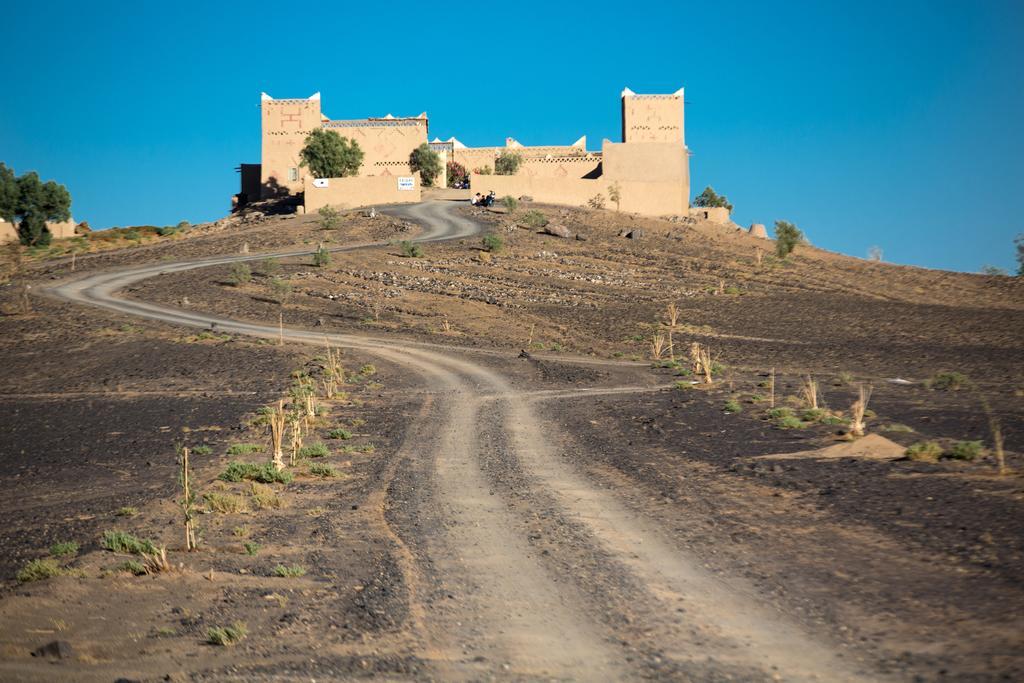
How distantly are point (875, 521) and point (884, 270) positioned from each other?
170ft

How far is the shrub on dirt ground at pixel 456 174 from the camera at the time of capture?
81.6m

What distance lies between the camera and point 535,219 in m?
59.8

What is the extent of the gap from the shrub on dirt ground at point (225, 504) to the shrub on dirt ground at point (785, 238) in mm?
51764

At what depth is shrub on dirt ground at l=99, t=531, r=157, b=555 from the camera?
9.55m

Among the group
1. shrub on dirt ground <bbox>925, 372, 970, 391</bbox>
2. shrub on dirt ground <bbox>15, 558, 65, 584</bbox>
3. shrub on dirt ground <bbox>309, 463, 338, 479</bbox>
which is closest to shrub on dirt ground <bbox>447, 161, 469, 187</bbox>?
shrub on dirt ground <bbox>925, 372, 970, 391</bbox>

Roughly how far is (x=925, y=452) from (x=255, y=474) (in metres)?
10.4

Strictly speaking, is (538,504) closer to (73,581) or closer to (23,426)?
(73,581)

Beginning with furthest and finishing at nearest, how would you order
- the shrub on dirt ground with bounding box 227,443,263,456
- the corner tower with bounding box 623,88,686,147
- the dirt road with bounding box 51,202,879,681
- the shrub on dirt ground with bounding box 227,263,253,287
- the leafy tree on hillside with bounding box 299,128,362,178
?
the corner tower with bounding box 623,88,686,147 → the leafy tree on hillside with bounding box 299,128,362,178 → the shrub on dirt ground with bounding box 227,263,253,287 → the shrub on dirt ground with bounding box 227,443,263,456 → the dirt road with bounding box 51,202,879,681

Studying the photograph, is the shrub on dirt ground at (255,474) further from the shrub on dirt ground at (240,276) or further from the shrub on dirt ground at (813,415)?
the shrub on dirt ground at (240,276)

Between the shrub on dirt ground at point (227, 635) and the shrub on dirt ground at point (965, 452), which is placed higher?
the shrub on dirt ground at point (965, 452)

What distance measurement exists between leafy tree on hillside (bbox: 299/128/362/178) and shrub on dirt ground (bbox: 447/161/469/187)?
37.3ft

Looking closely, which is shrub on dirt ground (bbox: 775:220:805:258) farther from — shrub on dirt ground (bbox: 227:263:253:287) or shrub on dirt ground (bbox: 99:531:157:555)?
shrub on dirt ground (bbox: 99:531:157:555)

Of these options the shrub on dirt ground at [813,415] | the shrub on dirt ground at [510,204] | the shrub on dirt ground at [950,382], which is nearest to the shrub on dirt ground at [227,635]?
the shrub on dirt ground at [813,415]

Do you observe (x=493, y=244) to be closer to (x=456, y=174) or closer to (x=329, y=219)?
(x=329, y=219)
